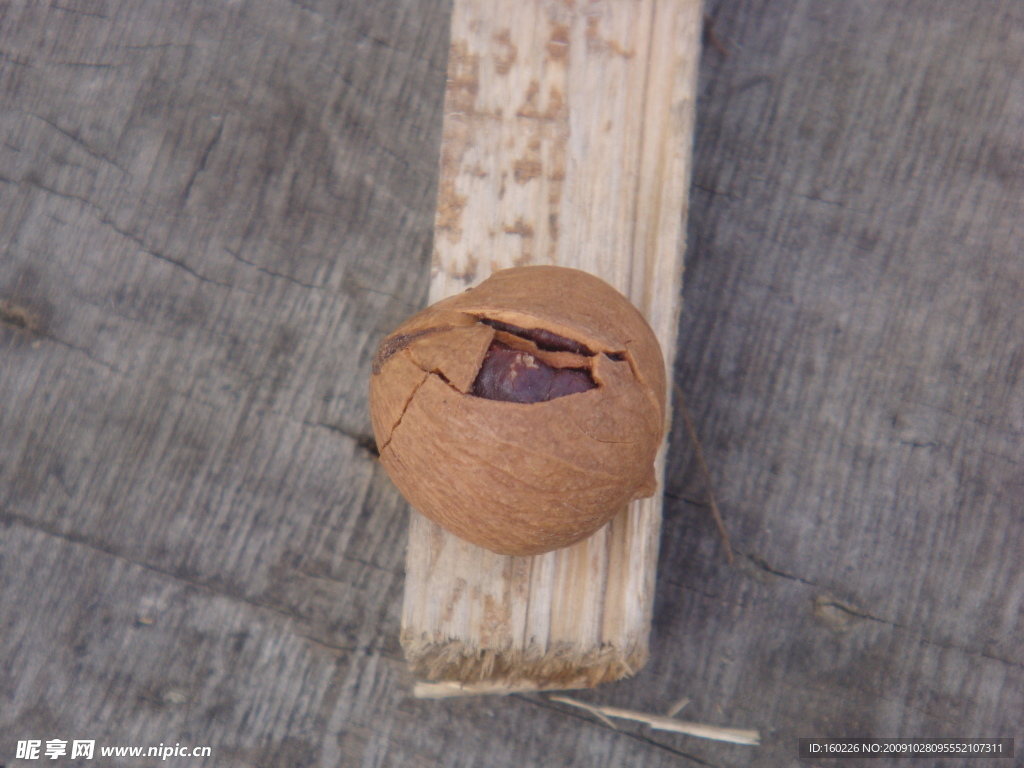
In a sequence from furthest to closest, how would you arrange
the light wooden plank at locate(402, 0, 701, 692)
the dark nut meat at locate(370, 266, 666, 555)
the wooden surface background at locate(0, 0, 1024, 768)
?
the wooden surface background at locate(0, 0, 1024, 768) → the light wooden plank at locate(402, 0, 701, 692) → the dark nut meat at locate(370, 266, 666, 555)

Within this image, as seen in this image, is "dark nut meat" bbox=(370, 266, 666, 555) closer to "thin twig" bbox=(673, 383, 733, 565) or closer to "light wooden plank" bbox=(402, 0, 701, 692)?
"light wooden plank" bbox=(402, 0, 701, 692)

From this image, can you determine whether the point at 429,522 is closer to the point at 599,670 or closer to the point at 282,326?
the point at 599,670

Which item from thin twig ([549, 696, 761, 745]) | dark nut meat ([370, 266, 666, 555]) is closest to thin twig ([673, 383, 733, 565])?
thin twig ([549, 696, 761, 745])

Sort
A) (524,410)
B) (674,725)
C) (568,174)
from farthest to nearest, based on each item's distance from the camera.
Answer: (674,725) → (568,174) → (524,410)

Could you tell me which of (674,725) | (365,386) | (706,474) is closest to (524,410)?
(365,386)

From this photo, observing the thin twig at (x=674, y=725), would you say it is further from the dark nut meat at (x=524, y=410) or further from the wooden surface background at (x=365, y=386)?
the dark nut meat at (x=524, y=410)

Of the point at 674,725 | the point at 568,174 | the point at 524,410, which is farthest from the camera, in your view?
the point at 674,725

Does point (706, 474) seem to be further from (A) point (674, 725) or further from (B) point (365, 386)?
(B) point (365, 386)
